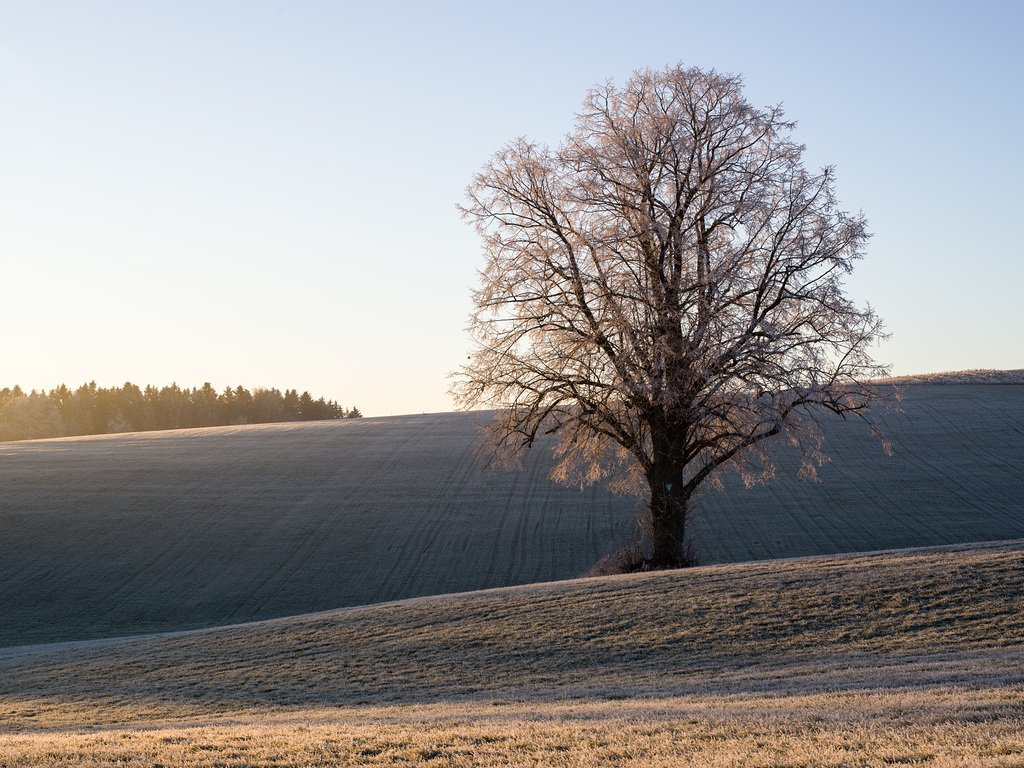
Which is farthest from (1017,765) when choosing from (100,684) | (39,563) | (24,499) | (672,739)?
(24,499)

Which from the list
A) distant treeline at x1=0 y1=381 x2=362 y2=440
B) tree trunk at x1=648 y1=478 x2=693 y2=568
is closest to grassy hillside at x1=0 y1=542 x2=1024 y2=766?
tree trunk at x1=648 y1=478 x2=693 y2=568

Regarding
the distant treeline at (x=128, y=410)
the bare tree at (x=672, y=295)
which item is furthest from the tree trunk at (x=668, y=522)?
the distant treeline at (x=128, y=410)

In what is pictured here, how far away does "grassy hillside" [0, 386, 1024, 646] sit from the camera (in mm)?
27234

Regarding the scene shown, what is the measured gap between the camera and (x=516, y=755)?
6734mm

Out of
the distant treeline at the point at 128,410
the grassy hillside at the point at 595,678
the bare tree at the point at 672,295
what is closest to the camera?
the grassy hillside at the point at 595,678

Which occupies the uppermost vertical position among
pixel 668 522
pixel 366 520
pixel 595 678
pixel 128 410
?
pixel 128 410

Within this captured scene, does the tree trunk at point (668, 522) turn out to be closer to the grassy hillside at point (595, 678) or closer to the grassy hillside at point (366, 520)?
the grassy hillside at point (595, 678)

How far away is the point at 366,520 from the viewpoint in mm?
34406

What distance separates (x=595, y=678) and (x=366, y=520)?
23679 millimetres

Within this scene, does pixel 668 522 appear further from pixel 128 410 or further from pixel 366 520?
pixel 128 410

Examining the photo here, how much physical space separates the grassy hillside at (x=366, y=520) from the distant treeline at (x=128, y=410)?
5564 cm

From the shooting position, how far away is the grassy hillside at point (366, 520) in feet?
89.4

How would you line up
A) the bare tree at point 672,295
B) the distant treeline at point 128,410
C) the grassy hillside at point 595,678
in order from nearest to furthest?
the grassy hillside at point 595,678, the bare tree at point 672,295, the distant treeline at point 128,410

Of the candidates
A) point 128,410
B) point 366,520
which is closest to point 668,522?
point 366,520
